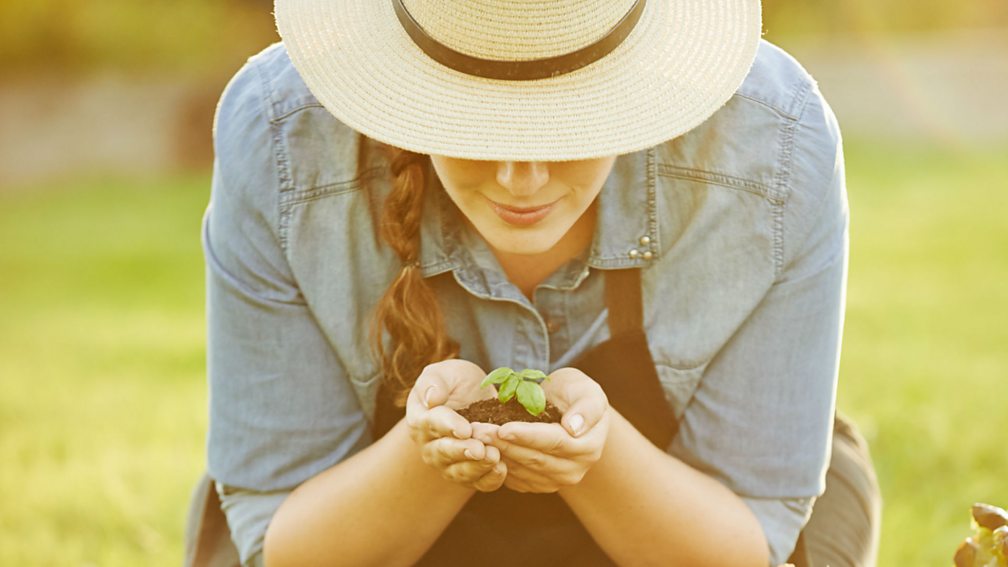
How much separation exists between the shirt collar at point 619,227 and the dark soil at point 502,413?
1.33 feet

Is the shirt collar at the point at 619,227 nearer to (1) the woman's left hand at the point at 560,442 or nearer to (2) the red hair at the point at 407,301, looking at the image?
(2) the red hair at the point at 407,301

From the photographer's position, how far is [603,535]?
240 centimetres

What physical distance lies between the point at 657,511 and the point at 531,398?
1.70ft

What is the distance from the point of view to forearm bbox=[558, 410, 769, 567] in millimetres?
2301

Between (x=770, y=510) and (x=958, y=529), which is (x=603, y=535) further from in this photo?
(x=958, y=529)

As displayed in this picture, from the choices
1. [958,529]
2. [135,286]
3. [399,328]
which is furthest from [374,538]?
[135,286]

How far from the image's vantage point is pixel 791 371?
2447 millimetres

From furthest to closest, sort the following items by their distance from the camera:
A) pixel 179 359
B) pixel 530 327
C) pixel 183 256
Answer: pixel 183 256 → pixel 179 359 → pixel 530 327

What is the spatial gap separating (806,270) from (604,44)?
0.72 m

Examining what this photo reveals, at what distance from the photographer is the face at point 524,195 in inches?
79.3

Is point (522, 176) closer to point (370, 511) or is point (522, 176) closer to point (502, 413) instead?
point (502, 413)

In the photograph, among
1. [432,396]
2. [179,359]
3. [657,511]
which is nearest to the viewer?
[432,396]

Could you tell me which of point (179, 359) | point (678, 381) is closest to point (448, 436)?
point (678, 381)

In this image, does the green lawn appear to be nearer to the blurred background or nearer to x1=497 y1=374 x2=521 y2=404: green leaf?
the blurred background
